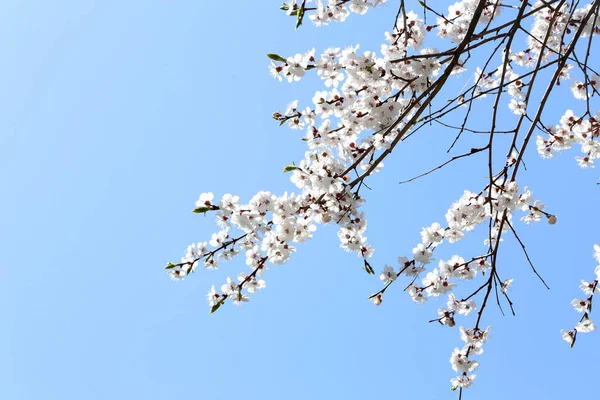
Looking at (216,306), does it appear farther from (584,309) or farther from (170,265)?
(584,309)

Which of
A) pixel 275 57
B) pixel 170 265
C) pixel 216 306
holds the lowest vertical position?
pixel 216 306

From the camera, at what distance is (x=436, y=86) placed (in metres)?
3.32

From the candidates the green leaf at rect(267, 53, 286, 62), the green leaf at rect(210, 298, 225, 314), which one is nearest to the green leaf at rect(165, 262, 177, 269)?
the green leaf at rect(210, 298, 225, 314)

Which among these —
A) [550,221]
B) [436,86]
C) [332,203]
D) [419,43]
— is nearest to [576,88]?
[550,221]

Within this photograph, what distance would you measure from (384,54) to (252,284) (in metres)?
1.90

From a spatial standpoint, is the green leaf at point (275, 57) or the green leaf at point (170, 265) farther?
the green leaf at point (170, 265)

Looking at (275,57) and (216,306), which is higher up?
(275,57)

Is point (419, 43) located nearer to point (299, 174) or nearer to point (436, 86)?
point (436, 86)

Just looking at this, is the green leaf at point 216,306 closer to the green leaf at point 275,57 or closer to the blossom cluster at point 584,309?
the green leaf at point 275,57

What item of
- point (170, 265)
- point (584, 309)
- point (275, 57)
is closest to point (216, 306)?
point (170, 265)

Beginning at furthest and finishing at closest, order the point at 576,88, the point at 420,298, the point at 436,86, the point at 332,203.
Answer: the point at 576,88 → the point at 420,298 → the point at 332,203 → the point at 436,86

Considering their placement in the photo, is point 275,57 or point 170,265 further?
point 170,265

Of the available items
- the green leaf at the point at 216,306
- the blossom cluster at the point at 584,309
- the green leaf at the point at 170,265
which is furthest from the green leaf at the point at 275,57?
the blossom cluster at the point at 584,309

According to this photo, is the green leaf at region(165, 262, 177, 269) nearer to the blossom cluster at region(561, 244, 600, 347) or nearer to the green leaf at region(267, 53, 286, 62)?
the green leaf at region(267, 53, 286, 62)
